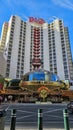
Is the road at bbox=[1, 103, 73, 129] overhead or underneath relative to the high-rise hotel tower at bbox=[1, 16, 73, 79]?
underneath

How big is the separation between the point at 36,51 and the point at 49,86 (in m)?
61.0

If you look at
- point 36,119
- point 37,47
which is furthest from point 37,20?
point 36,119

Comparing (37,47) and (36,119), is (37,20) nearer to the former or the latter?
(37,47)

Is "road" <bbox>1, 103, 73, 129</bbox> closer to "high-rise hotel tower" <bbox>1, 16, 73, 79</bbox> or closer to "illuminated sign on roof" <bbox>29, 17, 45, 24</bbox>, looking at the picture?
"high-rise hotel tower" <bbox>1, 16, 73, 79</bbox>

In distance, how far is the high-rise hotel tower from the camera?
92125mm

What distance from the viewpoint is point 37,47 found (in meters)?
103

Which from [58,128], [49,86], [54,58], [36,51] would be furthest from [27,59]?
[58,128]

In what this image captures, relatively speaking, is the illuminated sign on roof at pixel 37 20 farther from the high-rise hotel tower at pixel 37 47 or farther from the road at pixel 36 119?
the road at pixel 36 119

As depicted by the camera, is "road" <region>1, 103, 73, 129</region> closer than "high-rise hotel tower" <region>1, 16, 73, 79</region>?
Yes

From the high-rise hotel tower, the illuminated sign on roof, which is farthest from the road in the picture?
the illuminated sign on roof

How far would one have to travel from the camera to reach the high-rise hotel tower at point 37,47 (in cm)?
9212

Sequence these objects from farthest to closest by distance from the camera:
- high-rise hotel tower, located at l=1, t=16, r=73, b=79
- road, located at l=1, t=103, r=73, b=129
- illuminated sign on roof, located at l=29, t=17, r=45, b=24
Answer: illuminated sign on roof, located at l=29, t=17, r=45, b=24
high-rise hotel tower, located at l=1, t=16, r=73, b=79
road, located at l=1, t=103, r=73, b=129

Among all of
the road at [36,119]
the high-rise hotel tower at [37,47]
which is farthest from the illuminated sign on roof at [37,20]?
the road at [36,119]

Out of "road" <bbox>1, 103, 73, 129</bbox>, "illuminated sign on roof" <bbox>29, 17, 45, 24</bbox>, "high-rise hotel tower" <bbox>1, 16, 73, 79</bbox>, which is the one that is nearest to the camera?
"road" <bbox>1, 103, 73, 129</bbox>
